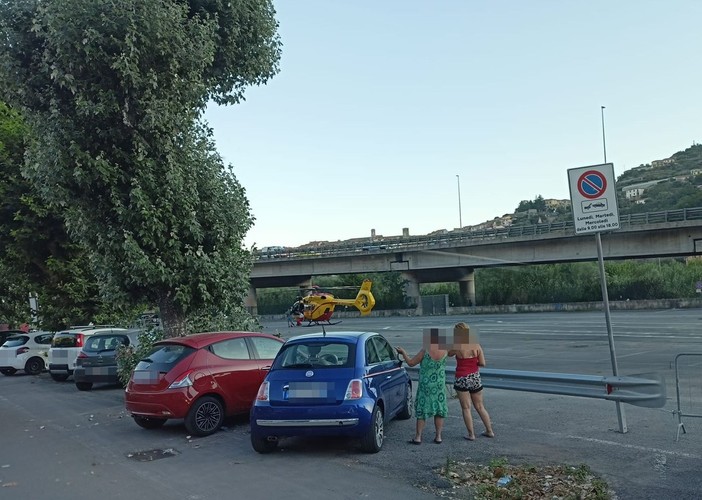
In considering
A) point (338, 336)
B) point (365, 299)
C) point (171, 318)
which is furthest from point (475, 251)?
point (338, 336)

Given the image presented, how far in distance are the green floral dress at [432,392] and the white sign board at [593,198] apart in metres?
2.75

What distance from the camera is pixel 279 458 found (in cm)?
834

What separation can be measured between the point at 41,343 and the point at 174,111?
13.7 meters

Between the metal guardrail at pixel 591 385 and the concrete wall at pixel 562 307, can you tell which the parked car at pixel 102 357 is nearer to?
the metal guardrail at pixel 591 385

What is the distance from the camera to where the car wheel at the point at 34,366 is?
944 inches

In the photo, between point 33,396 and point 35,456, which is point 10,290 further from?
point 35,456

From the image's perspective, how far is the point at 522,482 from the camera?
668 cm

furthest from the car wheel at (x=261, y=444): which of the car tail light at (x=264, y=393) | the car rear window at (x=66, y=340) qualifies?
the car rear window at (x=66, y=340)

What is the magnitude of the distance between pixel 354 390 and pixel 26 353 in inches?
778

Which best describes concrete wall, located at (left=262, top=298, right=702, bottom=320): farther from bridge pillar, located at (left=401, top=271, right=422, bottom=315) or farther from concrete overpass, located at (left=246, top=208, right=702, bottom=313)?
concrete overpass, located at (left=246, top=208, right=702, bottom=313)

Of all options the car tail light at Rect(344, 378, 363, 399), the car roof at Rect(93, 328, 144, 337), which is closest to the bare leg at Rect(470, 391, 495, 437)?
the car tail light at Rect(344, 378, 363, 399)

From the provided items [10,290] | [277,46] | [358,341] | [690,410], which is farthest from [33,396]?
[10,290]

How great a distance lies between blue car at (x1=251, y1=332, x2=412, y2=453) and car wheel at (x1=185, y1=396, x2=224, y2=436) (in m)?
1.79

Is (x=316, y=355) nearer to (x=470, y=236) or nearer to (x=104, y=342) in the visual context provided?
(x=104, y=342)
